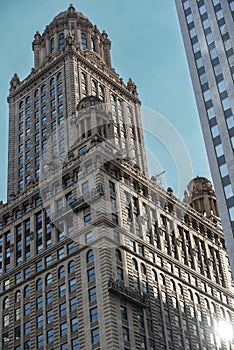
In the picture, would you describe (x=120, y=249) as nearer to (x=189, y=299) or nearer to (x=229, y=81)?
(x=189, y=299)

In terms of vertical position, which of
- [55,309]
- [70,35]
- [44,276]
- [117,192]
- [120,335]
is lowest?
[120,335]

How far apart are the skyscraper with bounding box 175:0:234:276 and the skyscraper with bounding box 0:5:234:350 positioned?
714 inches

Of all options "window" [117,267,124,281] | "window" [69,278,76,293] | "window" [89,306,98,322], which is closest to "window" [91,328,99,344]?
"window" [89,306,98,322]

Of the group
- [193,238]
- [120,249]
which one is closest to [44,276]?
[120,249]

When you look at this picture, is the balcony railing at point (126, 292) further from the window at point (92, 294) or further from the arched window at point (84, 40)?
the arched window at point (84, 40)

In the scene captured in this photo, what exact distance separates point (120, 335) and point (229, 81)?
3670cm

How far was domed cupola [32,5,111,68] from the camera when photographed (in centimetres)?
14238

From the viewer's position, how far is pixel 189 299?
360ft

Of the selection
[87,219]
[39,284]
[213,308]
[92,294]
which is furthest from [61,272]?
[213,308]

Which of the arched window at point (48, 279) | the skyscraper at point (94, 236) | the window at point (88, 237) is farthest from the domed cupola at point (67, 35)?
the arched window at point (48, 279)

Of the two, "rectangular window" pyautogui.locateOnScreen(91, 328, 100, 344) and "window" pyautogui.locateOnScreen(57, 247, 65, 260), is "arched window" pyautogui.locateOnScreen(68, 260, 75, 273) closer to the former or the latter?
"window" pyautogui.locateOnScreen(57, 247, 65, 260)

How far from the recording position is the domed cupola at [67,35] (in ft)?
467

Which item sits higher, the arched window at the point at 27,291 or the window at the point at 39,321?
the arched window at the point at 27,291

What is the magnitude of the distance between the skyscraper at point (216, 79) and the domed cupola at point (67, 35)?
38.6 m
